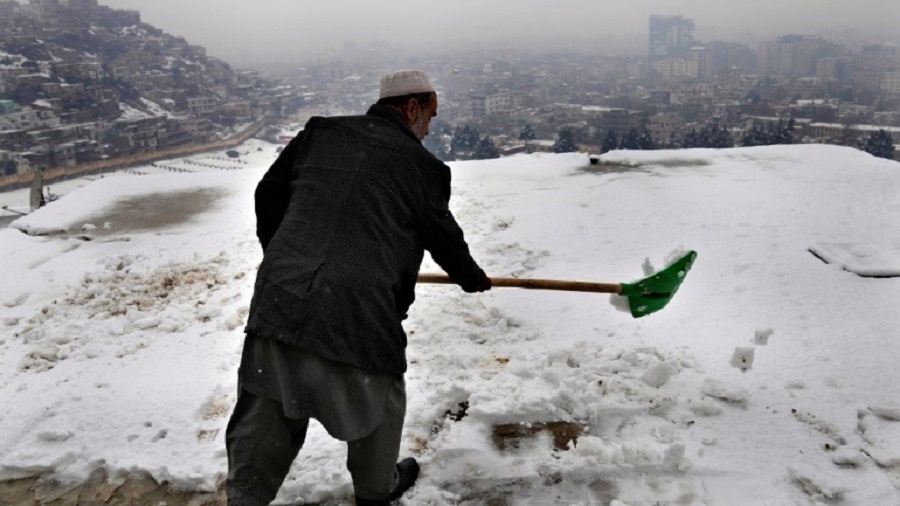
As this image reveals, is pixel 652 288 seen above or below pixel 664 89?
below

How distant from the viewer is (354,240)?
1367 millimetres

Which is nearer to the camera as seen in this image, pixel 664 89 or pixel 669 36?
pixel 664 89

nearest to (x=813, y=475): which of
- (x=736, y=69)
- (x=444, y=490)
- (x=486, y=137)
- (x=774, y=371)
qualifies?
(x=774, y=371)

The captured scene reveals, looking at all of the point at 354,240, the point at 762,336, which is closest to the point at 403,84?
the point at 354,240

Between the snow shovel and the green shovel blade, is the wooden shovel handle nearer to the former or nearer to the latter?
the snow shovel

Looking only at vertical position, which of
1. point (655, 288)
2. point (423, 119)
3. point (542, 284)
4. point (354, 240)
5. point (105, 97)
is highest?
point (105, 97)

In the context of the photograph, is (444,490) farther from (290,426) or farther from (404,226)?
(404,226)

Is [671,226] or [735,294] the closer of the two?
[735,294]

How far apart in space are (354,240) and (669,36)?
2948cm

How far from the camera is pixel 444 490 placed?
200 cm

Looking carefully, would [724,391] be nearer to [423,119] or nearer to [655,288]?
[655,288]

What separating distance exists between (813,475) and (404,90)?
71.7 inches

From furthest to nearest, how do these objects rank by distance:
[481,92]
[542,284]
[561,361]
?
1. [481,92]
2. [561,361]
3. [542,284]

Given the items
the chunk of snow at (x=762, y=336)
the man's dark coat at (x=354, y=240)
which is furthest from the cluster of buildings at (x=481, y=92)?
the man's dark coat at (x=354, y=240)
